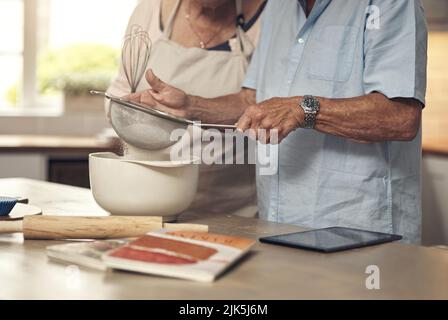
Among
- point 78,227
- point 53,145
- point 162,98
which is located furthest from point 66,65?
point 78,227

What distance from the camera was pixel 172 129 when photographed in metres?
1.53

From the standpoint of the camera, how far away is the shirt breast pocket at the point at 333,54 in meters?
1.63

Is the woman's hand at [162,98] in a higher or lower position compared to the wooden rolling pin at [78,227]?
higher

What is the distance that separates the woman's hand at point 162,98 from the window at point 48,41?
7.79 feet

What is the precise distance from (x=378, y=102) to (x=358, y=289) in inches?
24.5

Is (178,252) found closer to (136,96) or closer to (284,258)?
(284,258)

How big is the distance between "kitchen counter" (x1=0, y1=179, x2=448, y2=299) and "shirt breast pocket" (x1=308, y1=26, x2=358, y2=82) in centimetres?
50

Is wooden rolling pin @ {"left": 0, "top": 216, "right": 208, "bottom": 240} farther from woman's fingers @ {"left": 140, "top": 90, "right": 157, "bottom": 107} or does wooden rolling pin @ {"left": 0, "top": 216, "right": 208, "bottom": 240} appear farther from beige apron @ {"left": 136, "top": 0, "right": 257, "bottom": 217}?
beige apron @ {"left": 136, "top": 0, "right": 257, "bottom": 217}

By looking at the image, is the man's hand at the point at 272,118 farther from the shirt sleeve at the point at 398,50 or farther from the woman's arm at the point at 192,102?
the woman's arm at the point at 192,102

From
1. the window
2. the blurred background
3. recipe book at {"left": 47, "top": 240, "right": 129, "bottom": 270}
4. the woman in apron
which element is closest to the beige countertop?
the blurred background

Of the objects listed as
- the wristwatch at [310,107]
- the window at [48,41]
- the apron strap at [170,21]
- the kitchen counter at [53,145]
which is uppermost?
the window at [48,41]

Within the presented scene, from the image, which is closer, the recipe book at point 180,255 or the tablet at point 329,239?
the recipe book at point 180,255

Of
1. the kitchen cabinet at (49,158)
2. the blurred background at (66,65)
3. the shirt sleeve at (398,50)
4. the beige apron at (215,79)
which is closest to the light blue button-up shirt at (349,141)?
the shirt sleeve at (398,50)
